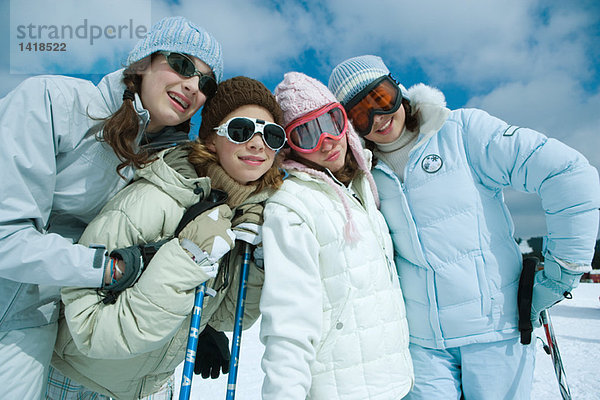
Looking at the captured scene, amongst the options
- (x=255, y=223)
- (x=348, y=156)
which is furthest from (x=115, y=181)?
(x=348, y=156)

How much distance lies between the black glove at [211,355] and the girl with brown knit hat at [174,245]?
11.1 inches

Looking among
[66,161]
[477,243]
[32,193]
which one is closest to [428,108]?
[477,243]

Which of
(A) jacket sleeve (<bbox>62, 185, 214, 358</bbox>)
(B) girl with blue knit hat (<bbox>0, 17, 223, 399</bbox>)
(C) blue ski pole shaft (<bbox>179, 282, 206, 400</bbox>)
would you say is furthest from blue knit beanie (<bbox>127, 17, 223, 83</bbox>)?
(C) blue ski pole shaft (<bbox>179, 282, 206, 400</bbox>)

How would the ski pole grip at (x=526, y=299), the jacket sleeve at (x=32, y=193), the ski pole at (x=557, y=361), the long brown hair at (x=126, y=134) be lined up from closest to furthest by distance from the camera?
the jacket sleeve at (x=32, y=193) → the long brown hair at (x=126, y=134) → the ski pole grip at (x=526, y=299) → the ski pole at (x=557, y=361)

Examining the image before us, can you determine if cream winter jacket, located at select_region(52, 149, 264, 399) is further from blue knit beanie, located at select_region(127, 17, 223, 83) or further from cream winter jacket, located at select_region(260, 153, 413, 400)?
blue knit beanie, located at select_region(127, 17, 223, 83)

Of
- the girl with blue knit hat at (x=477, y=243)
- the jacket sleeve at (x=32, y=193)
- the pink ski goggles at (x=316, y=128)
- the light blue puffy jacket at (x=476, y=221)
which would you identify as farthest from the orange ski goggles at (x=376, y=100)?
the jacket sleeve at (x=32, y=193)

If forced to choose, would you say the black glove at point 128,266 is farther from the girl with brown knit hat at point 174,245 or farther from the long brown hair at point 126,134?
the long brown hair at point 126,134

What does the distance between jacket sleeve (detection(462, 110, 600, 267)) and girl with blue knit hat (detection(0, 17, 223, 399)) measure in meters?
1.83

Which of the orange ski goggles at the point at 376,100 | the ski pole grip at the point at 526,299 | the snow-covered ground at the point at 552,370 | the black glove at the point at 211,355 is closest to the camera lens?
the ski pole grip at the point at 526,299

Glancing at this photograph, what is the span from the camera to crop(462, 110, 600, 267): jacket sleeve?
1942mm

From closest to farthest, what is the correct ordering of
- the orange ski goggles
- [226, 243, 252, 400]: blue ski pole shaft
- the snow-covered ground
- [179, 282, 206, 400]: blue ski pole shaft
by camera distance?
[179, 282, 206, 400]: blue ski pole shaft → [226, 243, 252, 400]: blue ski pole shaft → the orange ski goggles → the snow-covered ground

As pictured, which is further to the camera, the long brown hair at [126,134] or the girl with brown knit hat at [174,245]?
the long brown hair at [126,134]

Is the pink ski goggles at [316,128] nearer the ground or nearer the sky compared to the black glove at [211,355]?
nearer the sky

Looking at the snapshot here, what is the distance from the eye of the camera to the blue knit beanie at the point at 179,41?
209 centimetres
